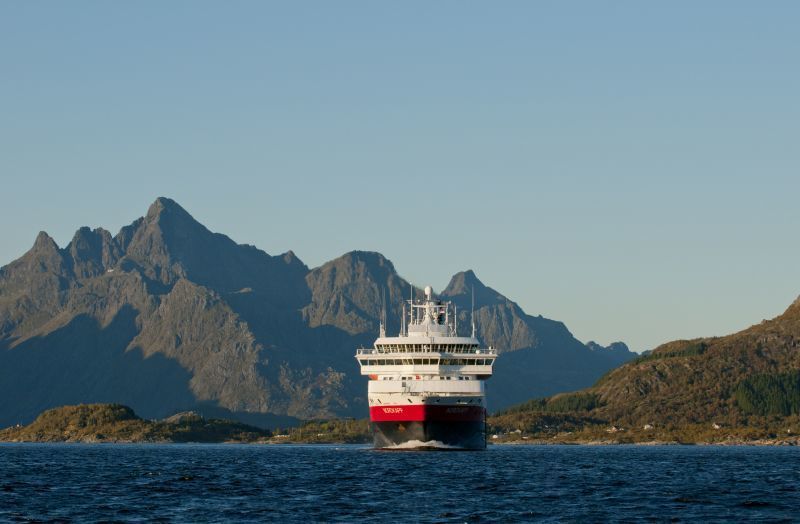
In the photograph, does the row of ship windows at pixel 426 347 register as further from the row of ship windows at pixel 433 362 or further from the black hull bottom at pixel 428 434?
the black hull bottom at pixel 428 434

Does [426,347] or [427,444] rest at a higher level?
[426,347]

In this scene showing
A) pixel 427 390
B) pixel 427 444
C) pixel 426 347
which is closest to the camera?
pixel 427 444

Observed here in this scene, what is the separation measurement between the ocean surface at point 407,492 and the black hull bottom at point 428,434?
241 cm

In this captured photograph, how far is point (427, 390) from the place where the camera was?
182 meters

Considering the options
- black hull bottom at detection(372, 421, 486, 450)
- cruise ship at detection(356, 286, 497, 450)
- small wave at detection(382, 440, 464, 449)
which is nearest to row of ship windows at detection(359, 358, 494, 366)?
cruise ship at detection(356, 286, 497, 450)

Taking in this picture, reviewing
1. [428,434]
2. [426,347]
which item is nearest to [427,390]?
[428,434]

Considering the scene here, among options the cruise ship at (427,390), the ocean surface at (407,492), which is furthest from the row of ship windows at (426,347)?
the ocean surface at (407,492)

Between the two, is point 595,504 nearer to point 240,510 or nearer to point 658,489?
point 658,489

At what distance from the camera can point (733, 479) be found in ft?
485

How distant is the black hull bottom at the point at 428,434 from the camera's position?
180 metres

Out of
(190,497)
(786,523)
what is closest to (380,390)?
(190,497)

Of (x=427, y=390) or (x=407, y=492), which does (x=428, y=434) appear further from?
(x=407, y=492)

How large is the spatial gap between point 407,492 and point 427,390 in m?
61.5

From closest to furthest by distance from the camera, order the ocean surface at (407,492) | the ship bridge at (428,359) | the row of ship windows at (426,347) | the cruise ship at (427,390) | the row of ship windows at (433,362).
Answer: the ocean surface at (407,492), the cruise ship at (427,390), the ship bridge at (428,359), the row of ship windows at (433,362), the row of ship windows at (426,347)
